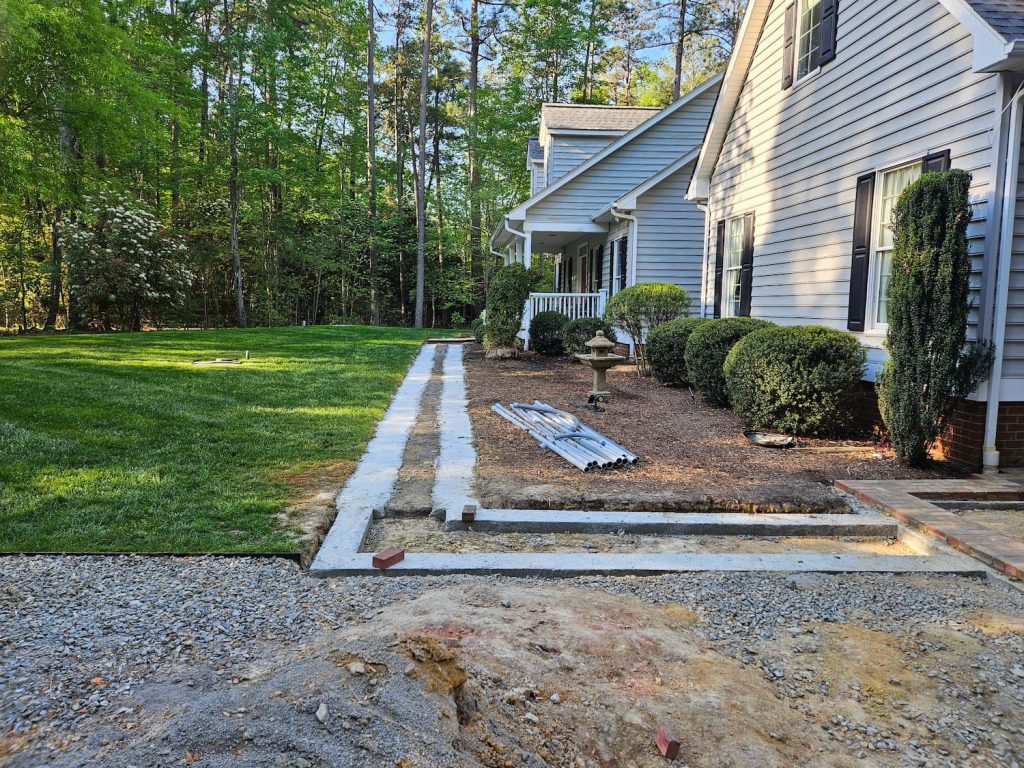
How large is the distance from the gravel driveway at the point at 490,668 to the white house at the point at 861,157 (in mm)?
2909

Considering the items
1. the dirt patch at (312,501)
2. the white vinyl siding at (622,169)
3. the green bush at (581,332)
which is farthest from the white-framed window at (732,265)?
the dirt patch at (312,501)

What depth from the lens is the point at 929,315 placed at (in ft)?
16.9

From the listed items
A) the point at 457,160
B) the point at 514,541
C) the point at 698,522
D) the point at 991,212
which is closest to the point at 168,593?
the point at 514,541

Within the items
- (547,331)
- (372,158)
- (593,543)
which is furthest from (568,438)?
(372,158)

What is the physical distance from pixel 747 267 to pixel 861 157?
2.80 meters

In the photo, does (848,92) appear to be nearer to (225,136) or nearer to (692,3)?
(225,136)

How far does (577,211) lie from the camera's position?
15.4 meters

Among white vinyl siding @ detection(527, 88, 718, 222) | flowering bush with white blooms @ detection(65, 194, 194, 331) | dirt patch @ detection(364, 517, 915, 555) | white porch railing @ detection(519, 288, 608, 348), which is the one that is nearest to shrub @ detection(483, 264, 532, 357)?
white porch railing @ detection(519, 288, 608, 348)

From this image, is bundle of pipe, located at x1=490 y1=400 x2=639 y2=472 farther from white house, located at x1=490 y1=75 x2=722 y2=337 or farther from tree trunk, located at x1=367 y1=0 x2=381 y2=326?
tree trunk, located at x1=367 y1=0 x2=381 y2=326

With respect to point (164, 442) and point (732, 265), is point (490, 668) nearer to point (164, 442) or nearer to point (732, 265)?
point (164, 442)

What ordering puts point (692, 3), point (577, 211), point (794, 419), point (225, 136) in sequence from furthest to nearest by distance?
point (692, 3) < point (225, 136) < point (577, 211) < point (794, 419)

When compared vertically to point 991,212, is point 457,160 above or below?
above

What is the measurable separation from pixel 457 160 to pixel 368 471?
30133 millimetres

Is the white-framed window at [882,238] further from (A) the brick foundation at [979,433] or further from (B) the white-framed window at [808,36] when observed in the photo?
(B) the white-framed window at [808,36]
